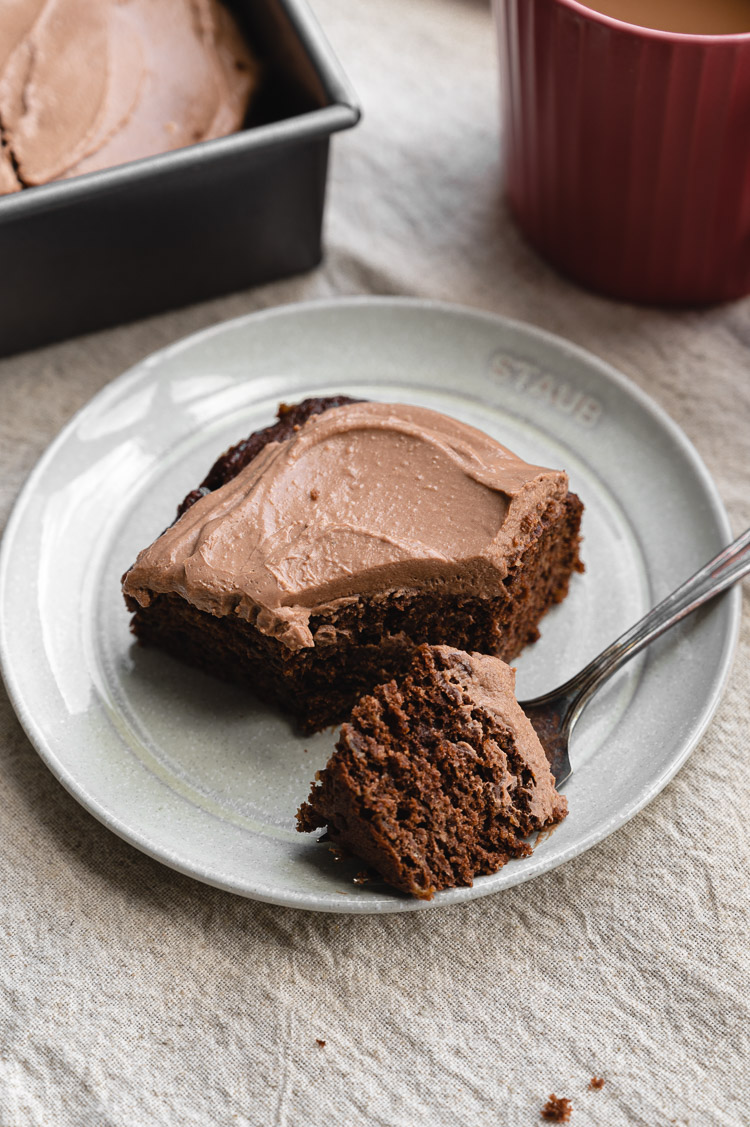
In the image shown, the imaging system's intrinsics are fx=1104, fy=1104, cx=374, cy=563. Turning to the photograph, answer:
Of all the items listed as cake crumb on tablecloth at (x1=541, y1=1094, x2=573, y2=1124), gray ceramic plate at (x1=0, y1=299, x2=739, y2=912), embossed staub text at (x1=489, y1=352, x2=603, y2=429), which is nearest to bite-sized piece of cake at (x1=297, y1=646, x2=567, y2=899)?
gray ceramic plate at (x1=0, y1=299, x2=739, y2=912)

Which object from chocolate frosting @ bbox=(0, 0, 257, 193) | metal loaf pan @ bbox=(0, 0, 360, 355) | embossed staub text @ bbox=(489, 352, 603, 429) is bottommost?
embossed staub text @ bbox=(489, 352, 603, 429)

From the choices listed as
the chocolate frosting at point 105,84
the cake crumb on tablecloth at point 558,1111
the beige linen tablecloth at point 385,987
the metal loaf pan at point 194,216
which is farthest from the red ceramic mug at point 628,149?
the cake crumb on tablecloth at point 558,1111

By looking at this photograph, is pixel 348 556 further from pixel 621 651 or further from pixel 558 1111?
pixel 558 1111

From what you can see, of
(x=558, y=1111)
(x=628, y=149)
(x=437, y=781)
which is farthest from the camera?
(x=628, y=149)

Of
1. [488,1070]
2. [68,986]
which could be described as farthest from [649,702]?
[68,986]

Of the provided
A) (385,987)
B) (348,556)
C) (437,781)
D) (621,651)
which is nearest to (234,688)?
(348,556)

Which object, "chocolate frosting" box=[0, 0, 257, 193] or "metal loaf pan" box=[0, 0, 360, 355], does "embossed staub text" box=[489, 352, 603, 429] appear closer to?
"metal loaf pan" box=[0, 0, 360, 355]
